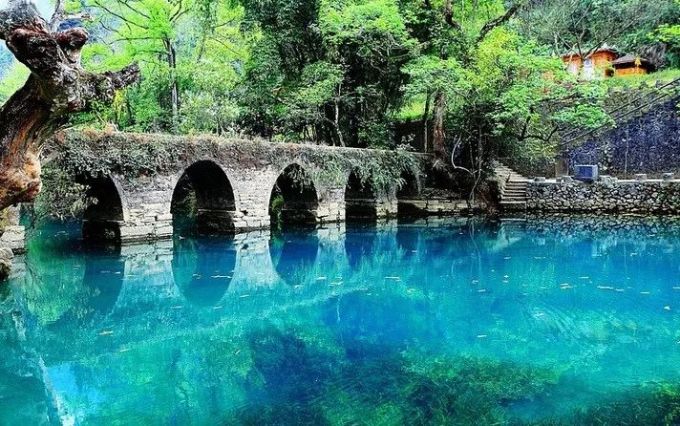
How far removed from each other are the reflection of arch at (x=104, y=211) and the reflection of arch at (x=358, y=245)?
19.4 ft

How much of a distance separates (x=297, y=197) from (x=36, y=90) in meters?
16.1

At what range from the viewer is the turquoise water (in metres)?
4.88

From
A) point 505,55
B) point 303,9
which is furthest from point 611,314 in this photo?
point 303,9


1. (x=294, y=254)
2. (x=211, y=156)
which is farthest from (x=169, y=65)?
(x=294, y=254)

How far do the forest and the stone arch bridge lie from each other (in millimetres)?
2277

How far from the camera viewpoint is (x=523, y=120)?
22.2 meters

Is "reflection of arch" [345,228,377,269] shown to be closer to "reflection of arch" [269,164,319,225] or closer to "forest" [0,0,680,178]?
"reflection of arch" [269,164,319,225]

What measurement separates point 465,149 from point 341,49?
22.4 feet

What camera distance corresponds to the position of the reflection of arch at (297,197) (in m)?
18.9

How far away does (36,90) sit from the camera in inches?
161

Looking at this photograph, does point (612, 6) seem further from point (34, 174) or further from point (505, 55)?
point (34, 174)

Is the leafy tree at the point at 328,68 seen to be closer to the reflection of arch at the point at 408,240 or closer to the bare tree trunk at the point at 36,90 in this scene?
the reflection of arch at the point at 408,240

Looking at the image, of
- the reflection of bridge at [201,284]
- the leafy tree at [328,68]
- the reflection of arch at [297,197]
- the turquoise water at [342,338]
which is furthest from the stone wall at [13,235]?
the leafy tree at [328,68]

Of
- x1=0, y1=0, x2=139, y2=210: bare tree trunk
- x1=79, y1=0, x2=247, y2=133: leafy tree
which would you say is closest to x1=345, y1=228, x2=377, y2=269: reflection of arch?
x1=79, y1=0, x2=247, y2=133: leafy tree
